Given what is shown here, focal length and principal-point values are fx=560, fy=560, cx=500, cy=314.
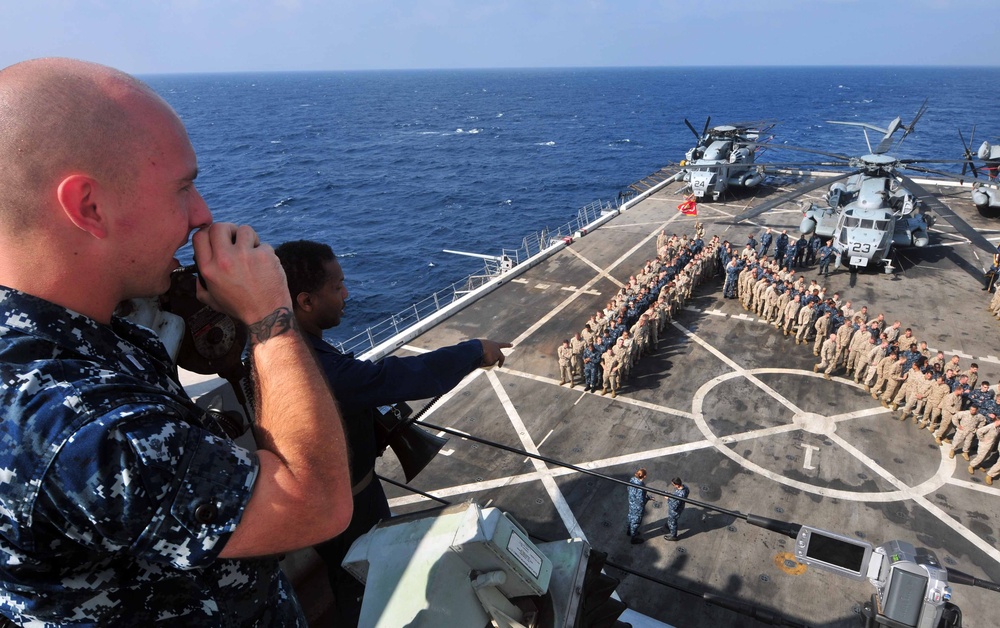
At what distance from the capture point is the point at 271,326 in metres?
1.69

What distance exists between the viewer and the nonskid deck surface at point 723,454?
1033 cm

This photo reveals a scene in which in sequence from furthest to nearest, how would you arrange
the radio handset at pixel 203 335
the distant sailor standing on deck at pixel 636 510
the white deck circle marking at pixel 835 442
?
the white deck circle marking at pixel 835 442, the distant sailor standing on deck at pixel 636 510, the radio handset at pixel 203 335

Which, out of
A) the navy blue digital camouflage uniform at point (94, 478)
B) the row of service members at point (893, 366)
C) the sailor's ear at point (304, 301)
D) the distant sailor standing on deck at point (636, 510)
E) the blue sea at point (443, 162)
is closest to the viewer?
the navy blue digital camouflage uniform at point (94, 478)

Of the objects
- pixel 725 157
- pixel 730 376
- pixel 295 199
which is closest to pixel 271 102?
pixel 295 199

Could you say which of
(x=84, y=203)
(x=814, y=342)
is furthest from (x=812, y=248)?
(x=84, y=203)

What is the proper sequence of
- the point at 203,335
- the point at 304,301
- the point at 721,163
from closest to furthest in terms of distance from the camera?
the point at 203,335, the point at 304,301, the point at 721,163

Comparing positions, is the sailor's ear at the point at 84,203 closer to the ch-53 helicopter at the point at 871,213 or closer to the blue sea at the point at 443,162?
the ch-53 helicopter at the point at 871,213

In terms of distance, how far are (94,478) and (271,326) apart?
2.06 feet

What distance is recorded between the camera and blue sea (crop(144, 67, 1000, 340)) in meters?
45.8

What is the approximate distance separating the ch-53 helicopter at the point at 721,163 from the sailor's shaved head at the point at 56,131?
35977 mm

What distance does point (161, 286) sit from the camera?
5.13 ft

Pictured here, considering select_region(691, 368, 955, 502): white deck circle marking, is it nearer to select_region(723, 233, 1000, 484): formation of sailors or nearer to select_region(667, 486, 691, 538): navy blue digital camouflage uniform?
select_region(723, 233, 1000, 484): formation of sailors

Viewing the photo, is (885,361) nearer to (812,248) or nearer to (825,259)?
(825,259)

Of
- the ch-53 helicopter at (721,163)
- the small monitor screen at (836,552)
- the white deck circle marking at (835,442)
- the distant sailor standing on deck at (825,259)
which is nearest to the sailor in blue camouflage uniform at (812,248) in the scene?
the distant sailor standing on deck at (825,259)
